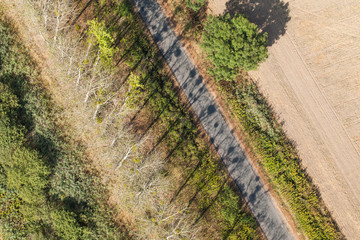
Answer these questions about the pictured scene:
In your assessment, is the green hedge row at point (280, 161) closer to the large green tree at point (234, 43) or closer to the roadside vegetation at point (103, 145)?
the large green tree at point (234, 43)

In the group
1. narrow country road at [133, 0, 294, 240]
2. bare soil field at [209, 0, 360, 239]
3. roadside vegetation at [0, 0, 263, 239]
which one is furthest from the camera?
bare soil field at [209, 0, 360, 239]

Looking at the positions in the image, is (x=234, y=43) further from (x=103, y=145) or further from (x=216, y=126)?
(x=103, y=145)

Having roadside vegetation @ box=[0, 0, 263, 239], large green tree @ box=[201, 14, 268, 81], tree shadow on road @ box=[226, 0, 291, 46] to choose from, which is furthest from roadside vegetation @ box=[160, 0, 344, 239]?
roadside vegetation @ box=[0, 0, 263, 239]

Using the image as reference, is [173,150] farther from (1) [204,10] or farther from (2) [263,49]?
(1) [204,10]

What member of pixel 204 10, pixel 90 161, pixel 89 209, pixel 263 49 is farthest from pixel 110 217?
pixel 204 10

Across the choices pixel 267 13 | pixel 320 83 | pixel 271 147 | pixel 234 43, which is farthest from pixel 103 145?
pixel 320 83

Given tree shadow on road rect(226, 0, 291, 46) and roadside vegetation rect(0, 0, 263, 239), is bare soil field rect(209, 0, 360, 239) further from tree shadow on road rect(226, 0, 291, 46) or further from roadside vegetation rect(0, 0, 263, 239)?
roadside vegetation rect(0, 0, 263, 239)
